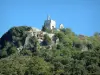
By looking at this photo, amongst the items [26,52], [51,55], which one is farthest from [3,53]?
[51,55]

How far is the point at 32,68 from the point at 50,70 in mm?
3240

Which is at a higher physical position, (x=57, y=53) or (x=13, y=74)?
Result: (x=57, y=53)

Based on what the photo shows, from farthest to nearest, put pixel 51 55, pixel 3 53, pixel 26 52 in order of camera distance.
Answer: pixel 3 53
pixel 26 52
pixel 51 55

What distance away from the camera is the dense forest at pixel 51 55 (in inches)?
2297

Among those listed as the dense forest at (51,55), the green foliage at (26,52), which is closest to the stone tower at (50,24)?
the dense forest at (51,55)

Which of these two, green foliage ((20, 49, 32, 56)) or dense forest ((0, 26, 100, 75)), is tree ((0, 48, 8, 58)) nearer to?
dense forest ((0, 26, 100, 75))

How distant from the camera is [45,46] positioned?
3041 inches

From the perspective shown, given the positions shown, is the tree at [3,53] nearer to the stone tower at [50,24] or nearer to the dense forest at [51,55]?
the dense forest at [51,55]

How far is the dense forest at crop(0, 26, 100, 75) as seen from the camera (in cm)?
5835

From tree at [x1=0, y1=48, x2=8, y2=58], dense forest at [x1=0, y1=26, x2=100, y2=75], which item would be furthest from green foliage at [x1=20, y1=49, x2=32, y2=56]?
tree at [x1=0, y1=48, x2=8, y2=58]

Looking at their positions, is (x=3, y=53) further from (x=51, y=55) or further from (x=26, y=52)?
(x=51, y=55)

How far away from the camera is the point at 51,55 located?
2773 inches

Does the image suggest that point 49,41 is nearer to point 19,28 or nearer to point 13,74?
point 19,28

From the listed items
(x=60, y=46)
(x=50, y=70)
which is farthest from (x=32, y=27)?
(x=50, y=70)
